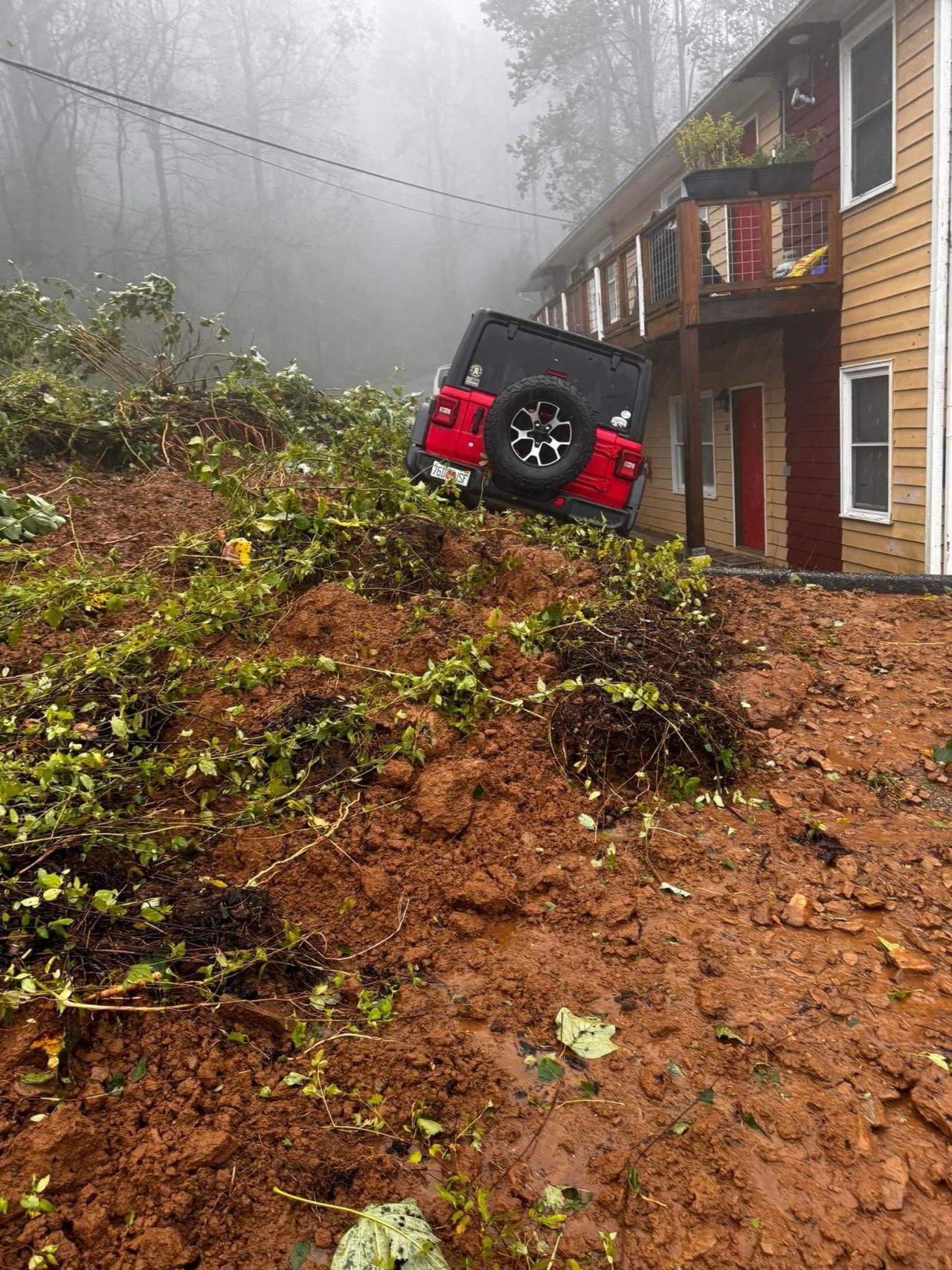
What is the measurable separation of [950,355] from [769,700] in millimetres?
5266

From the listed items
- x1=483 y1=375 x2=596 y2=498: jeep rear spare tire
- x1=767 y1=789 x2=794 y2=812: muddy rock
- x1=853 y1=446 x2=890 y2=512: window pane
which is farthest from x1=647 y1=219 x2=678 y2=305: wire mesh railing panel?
x1=767 y1=789 x2=794 y2=812: muddy rock

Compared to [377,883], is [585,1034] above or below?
below

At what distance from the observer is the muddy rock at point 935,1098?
1911mm

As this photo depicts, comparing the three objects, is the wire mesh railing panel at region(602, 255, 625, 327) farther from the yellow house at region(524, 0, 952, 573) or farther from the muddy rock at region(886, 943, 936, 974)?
the muddy rock at region(886, 943, 936, 974)

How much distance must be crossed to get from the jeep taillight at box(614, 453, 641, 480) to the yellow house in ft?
2.34

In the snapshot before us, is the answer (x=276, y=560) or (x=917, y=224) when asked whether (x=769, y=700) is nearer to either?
(x=276, y=560)

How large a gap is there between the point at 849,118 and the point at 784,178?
854mm

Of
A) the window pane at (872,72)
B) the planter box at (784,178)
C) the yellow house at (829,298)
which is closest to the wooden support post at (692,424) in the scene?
the yellow house at (829,298)

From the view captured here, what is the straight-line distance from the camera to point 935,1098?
77.3 inches

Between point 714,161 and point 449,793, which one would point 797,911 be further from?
point 714,161

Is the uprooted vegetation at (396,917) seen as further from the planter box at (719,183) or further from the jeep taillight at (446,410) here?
the planter box at (719,183)

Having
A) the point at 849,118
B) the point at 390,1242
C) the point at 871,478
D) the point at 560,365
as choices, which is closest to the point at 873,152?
the point at 849,118


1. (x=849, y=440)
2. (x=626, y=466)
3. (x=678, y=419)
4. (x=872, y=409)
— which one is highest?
(x=678, y=419)

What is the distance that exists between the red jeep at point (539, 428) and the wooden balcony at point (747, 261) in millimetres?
2594
